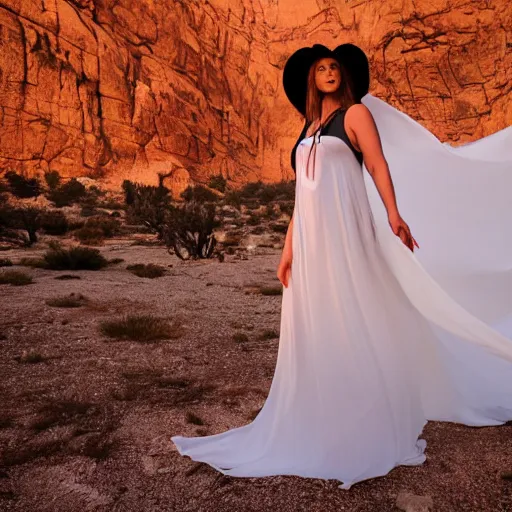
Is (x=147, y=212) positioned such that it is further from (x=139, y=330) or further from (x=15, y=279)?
(x=139, y=330)

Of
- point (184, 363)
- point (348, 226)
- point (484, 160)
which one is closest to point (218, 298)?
point (184, 363)

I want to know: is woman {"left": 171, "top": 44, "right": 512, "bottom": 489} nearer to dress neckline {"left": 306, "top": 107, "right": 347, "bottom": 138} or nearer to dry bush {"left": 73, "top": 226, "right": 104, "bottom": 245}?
dress neckline {"left": 306, "top": 107, "right": 347, "bottom": 138}

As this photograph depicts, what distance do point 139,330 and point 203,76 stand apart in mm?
35754

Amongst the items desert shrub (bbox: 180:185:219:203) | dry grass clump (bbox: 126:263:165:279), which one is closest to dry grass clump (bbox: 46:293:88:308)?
dry grass clump (bbox: 126:263:165:279)

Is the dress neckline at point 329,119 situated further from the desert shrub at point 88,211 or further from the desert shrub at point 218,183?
the desert shrub at point 218,183

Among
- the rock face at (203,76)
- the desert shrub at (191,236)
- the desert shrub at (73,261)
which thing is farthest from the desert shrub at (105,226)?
the rock face at (203,76)

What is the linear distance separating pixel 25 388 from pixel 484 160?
3530mm

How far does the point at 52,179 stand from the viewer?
89.9 ft

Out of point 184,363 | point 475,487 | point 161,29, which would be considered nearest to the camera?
point 475,487

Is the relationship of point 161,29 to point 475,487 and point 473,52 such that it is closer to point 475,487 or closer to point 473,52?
point 473,52

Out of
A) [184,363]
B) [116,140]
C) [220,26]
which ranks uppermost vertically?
[220,26]

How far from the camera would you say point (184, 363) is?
395 centimetres

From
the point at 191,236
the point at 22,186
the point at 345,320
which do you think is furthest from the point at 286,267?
the point at 22,186

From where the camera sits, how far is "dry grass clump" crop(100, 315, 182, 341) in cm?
464
